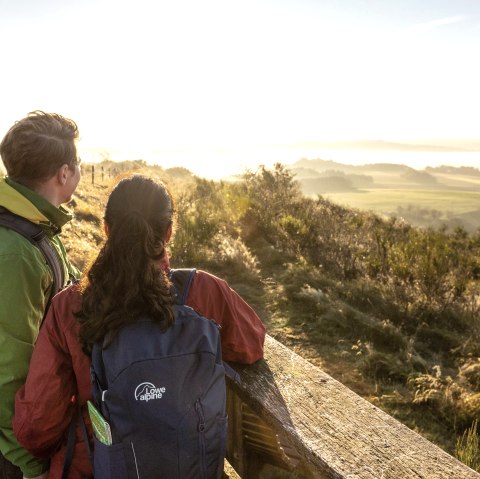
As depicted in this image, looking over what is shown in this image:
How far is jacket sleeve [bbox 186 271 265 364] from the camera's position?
5.35 feet

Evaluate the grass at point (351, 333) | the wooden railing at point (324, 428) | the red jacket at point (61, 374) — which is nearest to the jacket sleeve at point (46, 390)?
the red jacket at point (61, 374)

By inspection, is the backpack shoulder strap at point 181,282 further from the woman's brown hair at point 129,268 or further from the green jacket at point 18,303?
the green jacket at point 18,303

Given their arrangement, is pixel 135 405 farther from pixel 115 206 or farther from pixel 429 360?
pixel 429 360

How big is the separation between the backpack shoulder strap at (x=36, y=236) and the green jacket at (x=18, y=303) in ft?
0.07

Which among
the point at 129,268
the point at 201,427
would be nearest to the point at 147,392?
the point at 201,427

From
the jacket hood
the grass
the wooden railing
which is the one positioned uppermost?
the jacket hood

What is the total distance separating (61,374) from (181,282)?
0.51 meters

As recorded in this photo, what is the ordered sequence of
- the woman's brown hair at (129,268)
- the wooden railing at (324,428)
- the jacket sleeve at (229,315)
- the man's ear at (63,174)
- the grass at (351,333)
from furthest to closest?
the grass at (351,333) < the man's ear at (63,174) < the jacket sleeve at (229,315) < the woman's brown hair at (129,268) < the wooden railing at (324,428)

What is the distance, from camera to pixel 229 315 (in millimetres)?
1703

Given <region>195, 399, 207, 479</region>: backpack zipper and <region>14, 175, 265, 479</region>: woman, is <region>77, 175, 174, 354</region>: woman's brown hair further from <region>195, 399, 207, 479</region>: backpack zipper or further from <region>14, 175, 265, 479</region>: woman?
<region>195, 399, 207, 479</region>: backpack zipper

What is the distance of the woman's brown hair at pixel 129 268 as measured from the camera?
1.41 m

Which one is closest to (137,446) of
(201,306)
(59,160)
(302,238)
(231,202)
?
(201,306)

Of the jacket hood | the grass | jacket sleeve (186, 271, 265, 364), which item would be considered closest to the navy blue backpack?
jacket sleeve (186, 271, 265, 364)

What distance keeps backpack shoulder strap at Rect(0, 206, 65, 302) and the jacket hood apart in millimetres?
24
